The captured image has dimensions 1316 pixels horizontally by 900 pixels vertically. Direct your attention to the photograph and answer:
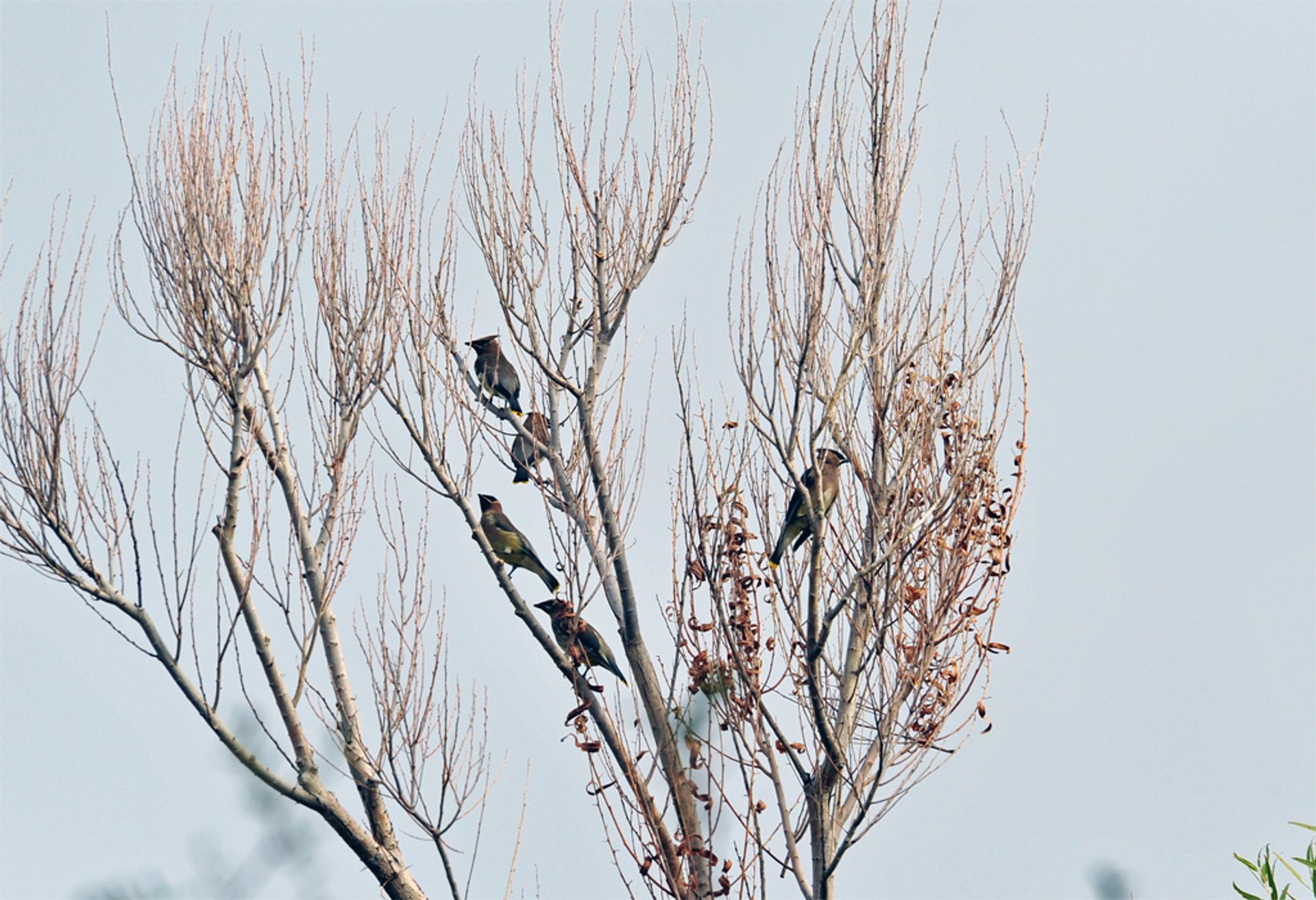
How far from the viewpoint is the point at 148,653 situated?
5.77m

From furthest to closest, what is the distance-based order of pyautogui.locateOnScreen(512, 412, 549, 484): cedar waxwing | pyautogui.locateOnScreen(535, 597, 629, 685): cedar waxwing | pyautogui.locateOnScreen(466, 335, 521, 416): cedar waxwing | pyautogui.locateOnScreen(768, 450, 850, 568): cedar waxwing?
1. pyautogui.locateOnScreen(466, 335, 521, 416): cedar waxwing
2. pyautogui.locateOnScreen(512, 412, 549, 484): cedar waxwing
3. pyautogui.locateOnScreen(535, 597, 629, 685): cedar waxwing
4. pyautogui.locateOnScreen(768, 450, 850, 568): cedar waxwing

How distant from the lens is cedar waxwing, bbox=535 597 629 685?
596 cm

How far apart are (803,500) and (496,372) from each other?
240 cm

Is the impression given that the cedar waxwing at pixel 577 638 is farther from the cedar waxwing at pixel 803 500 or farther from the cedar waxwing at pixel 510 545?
the cedar waxwing at pixel 803 500

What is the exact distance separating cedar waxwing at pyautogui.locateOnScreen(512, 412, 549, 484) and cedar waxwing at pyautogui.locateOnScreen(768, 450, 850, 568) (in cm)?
130

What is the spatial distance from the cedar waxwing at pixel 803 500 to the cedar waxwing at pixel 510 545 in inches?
67.0

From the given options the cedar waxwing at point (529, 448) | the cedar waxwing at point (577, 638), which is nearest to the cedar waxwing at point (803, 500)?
the cedar waxwing at point (577, 638)

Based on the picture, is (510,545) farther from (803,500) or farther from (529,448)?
(803,500)

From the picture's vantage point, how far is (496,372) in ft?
23.2

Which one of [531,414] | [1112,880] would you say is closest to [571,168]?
[531,414]

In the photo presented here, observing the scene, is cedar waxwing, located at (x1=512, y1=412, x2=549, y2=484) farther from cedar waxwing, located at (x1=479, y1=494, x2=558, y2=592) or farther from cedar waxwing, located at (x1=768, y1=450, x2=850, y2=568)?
cedar waxwing, located at (x1=768, y1=450, x2=850, y2=568)

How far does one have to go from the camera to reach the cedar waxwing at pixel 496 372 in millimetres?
6684

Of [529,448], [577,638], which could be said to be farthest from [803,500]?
[529,448]

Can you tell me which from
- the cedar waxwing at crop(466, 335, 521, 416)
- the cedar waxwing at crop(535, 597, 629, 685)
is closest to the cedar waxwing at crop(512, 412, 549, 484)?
the cedar waxwing at crop(466, 335, 521, 416)
